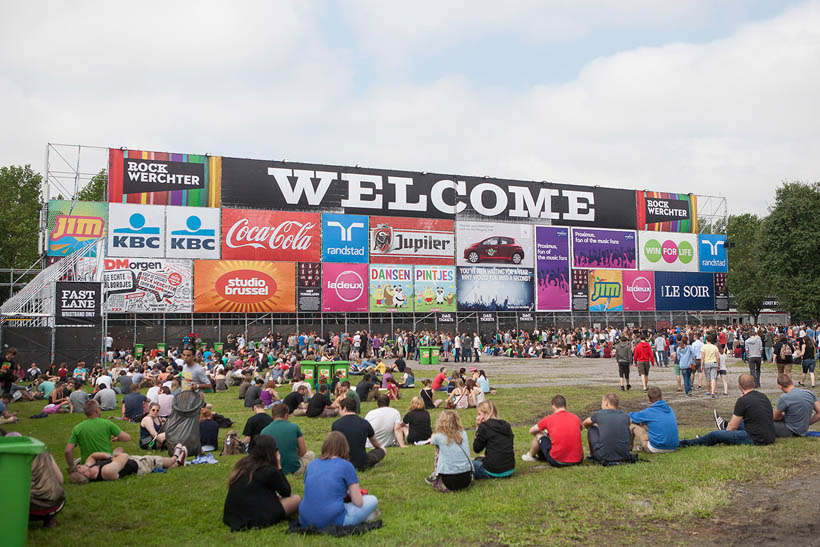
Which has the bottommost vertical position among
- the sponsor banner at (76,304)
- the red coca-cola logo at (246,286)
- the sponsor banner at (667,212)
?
the sponsor banner at (76,304)

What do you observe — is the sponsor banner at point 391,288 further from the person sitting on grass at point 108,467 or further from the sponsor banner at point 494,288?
the person sitting on grass at point 108,467

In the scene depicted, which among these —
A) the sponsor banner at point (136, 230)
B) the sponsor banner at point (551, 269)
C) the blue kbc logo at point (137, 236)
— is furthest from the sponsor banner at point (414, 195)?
the blue kbc logo at point (137, 236)

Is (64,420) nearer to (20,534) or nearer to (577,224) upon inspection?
(20,534)

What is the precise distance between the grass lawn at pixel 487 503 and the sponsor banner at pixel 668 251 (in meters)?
45.7

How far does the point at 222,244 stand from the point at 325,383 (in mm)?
24450

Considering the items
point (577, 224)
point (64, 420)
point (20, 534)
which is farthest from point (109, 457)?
point (577, 224)

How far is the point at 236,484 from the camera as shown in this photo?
6.39 meters

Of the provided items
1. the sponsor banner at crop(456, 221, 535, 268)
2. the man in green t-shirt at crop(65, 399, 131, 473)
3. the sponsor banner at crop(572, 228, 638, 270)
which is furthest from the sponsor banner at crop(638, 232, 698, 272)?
the man in green t-shirt at crop(65, 399, 131, 473)

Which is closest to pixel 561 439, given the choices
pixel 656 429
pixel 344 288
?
pixel 656 429

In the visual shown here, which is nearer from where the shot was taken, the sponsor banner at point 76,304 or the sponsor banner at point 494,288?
the sponsor banner at point 76,304

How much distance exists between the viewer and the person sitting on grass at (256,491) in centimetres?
629

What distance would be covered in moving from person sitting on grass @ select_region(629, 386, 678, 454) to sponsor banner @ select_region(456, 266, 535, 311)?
36.2m

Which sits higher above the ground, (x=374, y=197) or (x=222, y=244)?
(x=374, y=197)

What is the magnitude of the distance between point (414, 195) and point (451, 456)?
1574 inches
